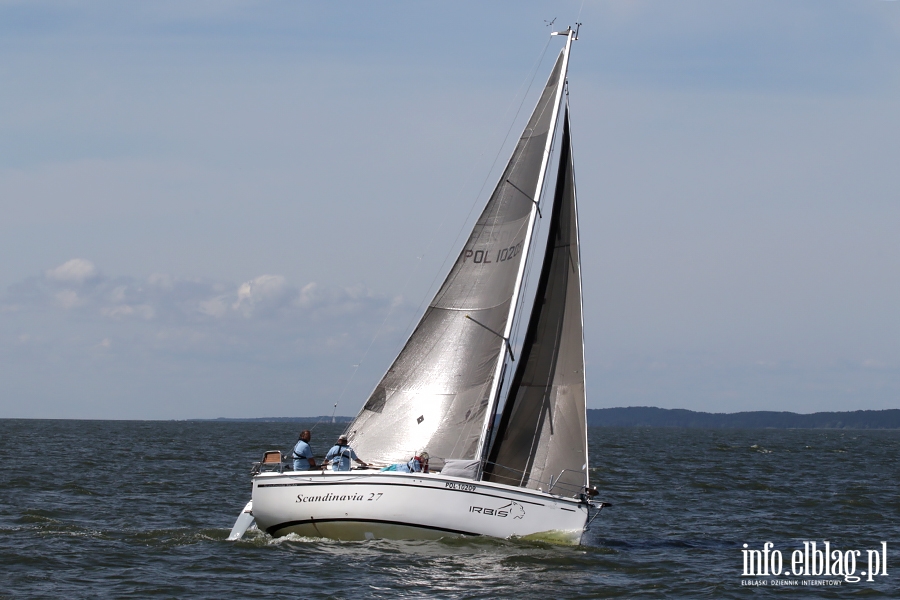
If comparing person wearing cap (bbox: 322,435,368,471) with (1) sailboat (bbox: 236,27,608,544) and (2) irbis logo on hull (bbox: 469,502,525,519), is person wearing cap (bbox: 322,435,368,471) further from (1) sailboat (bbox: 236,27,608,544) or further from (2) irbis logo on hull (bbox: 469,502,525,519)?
(2) irbis logo on hull (bbox: 469,502,525,519)

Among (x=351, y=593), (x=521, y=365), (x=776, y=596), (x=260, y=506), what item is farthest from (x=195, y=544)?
(x=776, y=596)

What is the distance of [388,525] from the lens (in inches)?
677

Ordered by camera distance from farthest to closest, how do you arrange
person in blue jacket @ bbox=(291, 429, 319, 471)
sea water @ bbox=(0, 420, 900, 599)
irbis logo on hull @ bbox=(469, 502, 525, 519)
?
person in blue jacket @ bbox=(291, 429, 319, 471), irbis logo on hull @ bbox=(469, 502, 525, 519), sea water @ bbox=(0, 420, 900, 599)

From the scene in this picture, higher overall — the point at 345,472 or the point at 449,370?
the point at 449,370

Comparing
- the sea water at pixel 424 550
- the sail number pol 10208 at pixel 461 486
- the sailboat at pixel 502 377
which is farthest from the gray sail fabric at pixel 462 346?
the sea water at pixel 424 550

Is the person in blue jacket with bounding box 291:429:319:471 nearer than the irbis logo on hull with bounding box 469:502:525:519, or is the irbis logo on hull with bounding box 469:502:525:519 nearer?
the irbis logo on hull with bounding box 469:502:525:519

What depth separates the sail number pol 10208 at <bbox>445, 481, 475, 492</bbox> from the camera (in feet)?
55.9

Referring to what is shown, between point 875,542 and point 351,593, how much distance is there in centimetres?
1186

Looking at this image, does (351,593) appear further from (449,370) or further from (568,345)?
(568,345)

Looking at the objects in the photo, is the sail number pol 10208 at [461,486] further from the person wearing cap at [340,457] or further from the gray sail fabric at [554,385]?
the person wearing cap at [340,457]

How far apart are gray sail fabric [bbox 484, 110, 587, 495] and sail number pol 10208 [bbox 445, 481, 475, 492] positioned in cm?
152

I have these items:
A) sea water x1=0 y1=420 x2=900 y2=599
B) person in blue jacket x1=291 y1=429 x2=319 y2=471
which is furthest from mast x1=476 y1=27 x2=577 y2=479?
person in blue jacket x1=291 y1=429 x2=319 y2=471

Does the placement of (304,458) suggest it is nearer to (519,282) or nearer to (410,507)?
(410,507)

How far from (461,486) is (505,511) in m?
0.84
